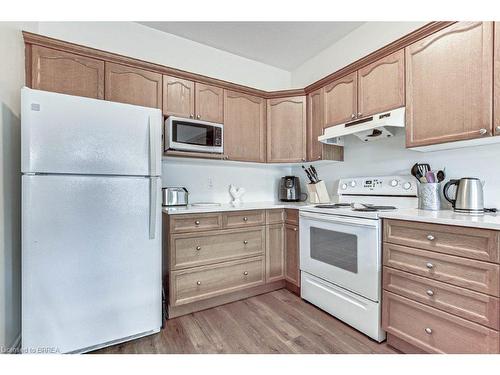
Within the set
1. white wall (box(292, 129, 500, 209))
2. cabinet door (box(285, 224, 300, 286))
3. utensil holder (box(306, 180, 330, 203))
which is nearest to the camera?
white wall (box(292, 129, 500, 209))

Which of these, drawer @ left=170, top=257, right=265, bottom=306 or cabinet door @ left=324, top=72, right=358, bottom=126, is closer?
drawer @ left=170, top=257, right=265, bottom=306

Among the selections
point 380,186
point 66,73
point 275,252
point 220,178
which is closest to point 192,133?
point 220,178

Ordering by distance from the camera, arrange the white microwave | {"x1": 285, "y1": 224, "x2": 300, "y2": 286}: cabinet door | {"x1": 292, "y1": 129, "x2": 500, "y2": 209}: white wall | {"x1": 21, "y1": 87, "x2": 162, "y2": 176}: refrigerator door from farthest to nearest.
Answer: {"x1": 285, "y1": 224, "x2": 300, "y2": 286}: cabinet door → the white microwave → {"x1": 292, "y1": 129, "x2": 500, "y2": 209}: white wall → {"x1": 21, "y1": 87, "x2": 162, "y2": 176}: refrigerator door

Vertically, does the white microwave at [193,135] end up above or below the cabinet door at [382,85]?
below

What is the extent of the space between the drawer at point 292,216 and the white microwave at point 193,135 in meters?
0.89

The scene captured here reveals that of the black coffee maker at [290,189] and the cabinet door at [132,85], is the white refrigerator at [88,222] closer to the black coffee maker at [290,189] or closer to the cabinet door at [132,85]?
the cabinet door at [132,85]

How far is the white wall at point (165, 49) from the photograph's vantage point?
2.03 metres

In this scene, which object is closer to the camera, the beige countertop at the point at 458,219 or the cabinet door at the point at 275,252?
the beige countertop at the point at 458,219

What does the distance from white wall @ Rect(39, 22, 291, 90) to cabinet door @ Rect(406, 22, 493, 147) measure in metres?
1.72

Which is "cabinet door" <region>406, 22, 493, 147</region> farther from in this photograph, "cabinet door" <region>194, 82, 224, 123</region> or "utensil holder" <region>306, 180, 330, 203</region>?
"cabinet door" <region>194, 82, 224, 123</region>

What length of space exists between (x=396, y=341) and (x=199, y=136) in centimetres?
211

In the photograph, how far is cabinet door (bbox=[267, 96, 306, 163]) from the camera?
2547 mm

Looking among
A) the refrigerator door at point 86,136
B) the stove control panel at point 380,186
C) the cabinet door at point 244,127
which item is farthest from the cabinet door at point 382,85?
the refrigerator door at point 86,136

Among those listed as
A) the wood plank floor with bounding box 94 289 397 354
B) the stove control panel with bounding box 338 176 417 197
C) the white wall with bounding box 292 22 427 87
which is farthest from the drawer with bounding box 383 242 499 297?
the white wall with bounding box 292 22 427 87
